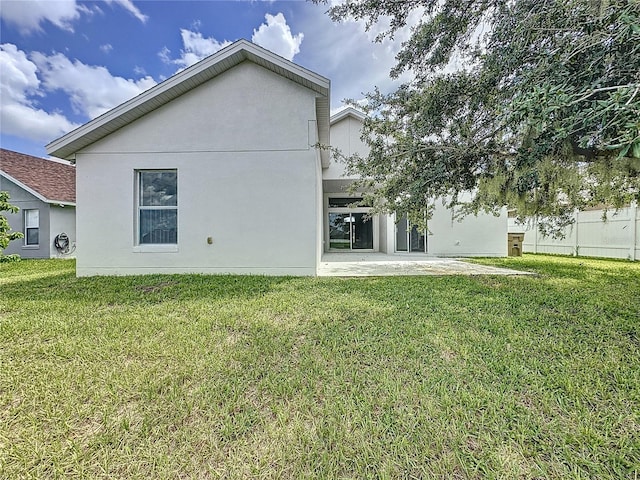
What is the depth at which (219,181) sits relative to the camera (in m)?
7.58

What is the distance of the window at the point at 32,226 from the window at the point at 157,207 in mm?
10074

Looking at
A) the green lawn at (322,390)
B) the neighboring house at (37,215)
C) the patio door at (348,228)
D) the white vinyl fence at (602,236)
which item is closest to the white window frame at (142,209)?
the green lawn at (322,390)

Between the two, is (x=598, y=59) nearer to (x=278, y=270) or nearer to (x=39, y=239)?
(x=278, y=270)

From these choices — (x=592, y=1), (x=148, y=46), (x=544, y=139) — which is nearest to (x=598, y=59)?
(x=592, y=1)

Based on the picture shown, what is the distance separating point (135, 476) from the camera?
180 centimetres

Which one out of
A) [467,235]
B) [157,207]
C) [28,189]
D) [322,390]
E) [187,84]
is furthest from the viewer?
[467,235]

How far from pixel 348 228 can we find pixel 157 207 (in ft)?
35.1

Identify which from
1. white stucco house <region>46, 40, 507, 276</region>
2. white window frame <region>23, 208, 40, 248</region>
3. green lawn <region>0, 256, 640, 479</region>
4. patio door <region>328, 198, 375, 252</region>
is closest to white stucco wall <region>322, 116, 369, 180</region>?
patio door <region>328, 198, 375, 252</region>

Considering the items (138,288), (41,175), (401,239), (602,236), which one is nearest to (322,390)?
(138,288)

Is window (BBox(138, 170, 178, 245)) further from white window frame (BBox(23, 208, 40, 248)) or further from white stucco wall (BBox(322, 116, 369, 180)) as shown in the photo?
white window frame (BBox(23, 208, 40, 248))

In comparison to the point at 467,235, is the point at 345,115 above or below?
above

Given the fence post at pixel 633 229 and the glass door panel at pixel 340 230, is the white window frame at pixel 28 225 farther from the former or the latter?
the fence post at pixel 633 229

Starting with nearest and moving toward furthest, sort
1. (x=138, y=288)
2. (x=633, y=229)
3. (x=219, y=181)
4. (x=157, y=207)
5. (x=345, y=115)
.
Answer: (x=138, y=288) < (x=219, y=181) < (x=157, y=207) < (x=633, y=229) < (x=345, y=115)

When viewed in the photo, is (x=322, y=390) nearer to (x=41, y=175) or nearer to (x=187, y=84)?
(x=187, y=84)
